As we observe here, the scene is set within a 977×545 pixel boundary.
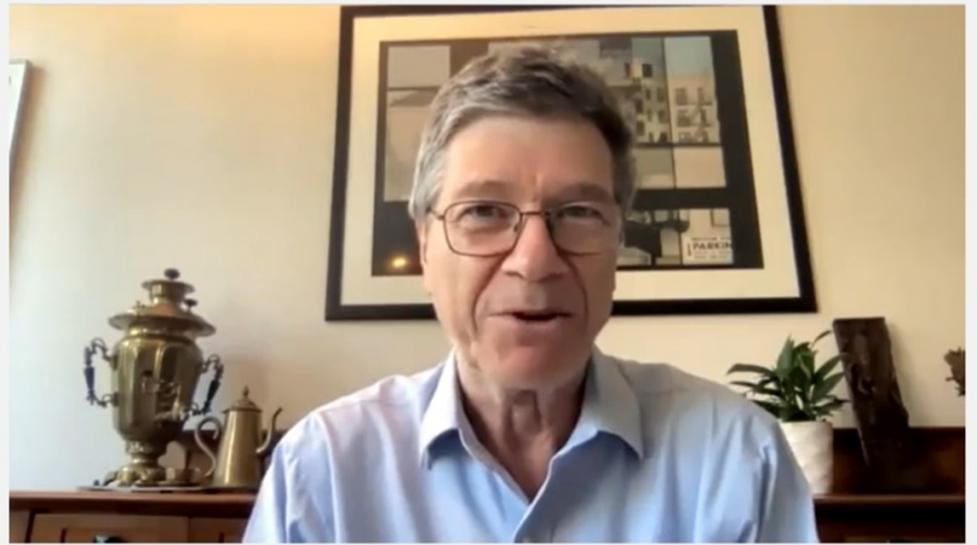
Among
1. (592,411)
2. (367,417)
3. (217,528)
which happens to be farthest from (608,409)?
(217,528)

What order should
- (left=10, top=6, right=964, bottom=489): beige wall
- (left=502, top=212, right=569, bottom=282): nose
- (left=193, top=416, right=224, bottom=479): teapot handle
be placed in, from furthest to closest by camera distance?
(left=10, top=6, right=964, bottom=489): beige wall → (left=193, top=416, right=224, bottom=479): teapot handle → (left=502, top=212, right=569, bottom=282): nose

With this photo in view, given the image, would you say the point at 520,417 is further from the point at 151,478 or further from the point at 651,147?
the point at 651,147

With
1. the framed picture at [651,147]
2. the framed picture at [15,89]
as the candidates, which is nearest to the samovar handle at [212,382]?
the framed picture at [651,147]

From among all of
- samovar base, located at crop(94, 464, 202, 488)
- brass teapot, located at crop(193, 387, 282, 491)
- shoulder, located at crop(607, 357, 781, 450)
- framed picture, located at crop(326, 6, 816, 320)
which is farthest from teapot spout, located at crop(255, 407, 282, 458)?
shoulder, located at crop(607, 357, 781, 450)

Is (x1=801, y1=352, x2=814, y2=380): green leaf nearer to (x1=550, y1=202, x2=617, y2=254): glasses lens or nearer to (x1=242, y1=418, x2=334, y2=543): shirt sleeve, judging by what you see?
(x1=550, y1=202, x2=617, y2=254): glasses lens

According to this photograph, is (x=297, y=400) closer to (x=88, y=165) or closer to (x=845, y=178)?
(x=88, y=165)

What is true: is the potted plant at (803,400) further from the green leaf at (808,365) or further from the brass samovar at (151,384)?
the brass samovar at (151,384)

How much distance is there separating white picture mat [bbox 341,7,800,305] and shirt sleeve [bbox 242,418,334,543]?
98cm

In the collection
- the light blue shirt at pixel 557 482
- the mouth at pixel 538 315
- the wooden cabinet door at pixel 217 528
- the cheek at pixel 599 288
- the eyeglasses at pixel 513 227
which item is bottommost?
the wooden cabinet door at pixel 217 528

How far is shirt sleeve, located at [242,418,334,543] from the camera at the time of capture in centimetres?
80

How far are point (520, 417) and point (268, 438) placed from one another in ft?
3.06

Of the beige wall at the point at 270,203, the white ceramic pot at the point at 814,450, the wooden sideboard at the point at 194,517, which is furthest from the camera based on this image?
the beige wall at the point at 270,203

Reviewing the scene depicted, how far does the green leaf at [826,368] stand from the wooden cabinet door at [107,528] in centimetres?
109

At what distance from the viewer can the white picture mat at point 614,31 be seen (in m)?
1.79
